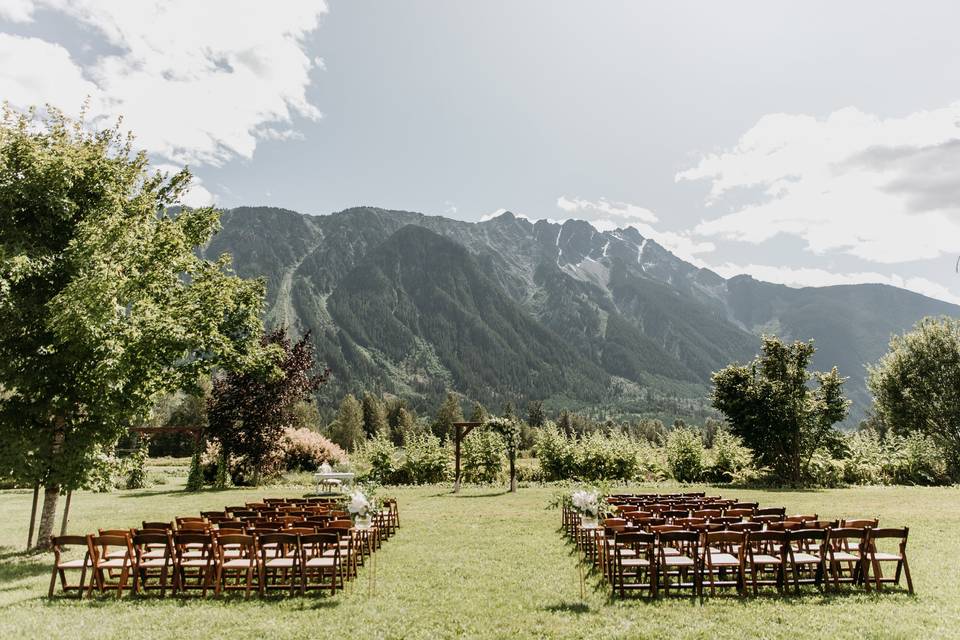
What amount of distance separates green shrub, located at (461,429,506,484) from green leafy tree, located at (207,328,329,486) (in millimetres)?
9013

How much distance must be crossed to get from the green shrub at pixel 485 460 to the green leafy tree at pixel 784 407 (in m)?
11.8

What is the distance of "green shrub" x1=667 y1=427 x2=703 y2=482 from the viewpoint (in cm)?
2908

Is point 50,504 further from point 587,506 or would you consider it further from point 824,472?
point 824,472

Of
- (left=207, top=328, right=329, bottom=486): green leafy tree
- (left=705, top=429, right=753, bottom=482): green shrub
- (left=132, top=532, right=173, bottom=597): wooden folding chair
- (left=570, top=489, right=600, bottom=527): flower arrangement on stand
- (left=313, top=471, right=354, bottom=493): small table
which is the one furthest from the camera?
(left=705, top=429, right=753, bottom=482): green shrub

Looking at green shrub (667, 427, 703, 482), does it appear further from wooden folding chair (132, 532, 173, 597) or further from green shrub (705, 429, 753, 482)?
wooden folding chair (132, 532, 173, 597)

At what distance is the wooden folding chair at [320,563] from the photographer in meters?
8.11

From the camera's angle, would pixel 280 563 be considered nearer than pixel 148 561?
Yes

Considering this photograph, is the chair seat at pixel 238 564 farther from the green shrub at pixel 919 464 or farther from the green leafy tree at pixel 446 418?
the green leafy tree at pixel 446 418

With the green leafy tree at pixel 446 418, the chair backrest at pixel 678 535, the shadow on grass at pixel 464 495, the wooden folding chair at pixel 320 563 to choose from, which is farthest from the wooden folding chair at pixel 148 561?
the green leafy tree at pixel 446 418

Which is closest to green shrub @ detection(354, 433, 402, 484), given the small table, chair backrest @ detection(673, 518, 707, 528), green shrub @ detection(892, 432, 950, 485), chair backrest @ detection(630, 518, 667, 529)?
the small table

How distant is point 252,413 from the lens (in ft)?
86.3

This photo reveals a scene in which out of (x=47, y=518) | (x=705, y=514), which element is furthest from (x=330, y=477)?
(x=705, y=514)

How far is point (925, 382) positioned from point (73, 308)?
41726mm

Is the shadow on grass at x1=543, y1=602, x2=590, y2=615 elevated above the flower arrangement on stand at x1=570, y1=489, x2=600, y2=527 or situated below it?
below
